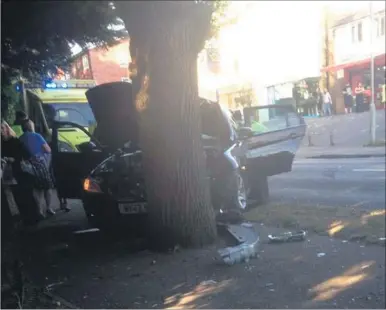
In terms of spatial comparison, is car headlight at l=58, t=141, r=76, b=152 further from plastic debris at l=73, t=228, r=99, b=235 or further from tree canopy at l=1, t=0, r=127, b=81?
plastic debris at l=73, t=228, r=99, b=235

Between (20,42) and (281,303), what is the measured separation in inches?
138

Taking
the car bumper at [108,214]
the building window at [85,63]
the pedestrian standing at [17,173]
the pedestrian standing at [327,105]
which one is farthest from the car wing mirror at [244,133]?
the pedestrian standing at [327,105]

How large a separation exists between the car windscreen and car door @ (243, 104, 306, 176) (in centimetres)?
277

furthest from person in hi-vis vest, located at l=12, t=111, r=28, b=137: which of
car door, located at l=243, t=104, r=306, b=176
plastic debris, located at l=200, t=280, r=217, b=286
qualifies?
plastic debris, located at l=200, t=280, r=217, b=286

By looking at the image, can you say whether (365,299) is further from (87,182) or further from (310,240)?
(87,182)

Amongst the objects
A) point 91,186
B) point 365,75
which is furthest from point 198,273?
point 365,75

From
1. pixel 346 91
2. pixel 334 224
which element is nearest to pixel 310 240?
pixel 334 224

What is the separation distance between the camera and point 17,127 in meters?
9.34

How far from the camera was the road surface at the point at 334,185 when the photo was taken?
31.5ft

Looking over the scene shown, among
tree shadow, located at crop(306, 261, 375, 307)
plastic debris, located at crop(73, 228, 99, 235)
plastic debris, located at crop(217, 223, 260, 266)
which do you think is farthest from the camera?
plastic debris, located at crop(73, 228, 99, 235)

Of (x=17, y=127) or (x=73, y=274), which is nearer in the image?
(x=73, y=274)

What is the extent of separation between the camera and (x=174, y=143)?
5.87 m

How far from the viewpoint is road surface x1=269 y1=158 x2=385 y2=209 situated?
9.59m

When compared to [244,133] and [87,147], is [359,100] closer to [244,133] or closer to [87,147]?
[244,133]
